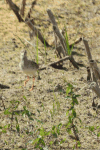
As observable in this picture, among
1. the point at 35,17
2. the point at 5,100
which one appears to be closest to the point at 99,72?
the point at 5,100

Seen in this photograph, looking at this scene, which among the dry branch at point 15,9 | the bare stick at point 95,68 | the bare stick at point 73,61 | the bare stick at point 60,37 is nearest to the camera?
the bare stick at point 95,68

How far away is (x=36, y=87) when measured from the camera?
13.4ft

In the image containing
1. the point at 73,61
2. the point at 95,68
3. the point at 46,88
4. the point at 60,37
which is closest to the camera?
the point at 95,68

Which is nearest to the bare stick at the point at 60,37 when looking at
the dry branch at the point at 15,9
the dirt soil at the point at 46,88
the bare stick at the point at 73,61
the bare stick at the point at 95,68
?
the bare stick at the point at 73,61

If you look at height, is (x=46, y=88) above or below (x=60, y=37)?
below

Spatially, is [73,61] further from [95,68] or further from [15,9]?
[15,9]

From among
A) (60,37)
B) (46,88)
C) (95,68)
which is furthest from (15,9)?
(95,68)

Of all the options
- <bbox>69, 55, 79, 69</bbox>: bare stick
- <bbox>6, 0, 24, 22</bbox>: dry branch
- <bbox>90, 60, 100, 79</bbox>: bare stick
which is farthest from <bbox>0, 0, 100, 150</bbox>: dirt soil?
<bbox>90, 60, 100, 79</bbox>: bare stick

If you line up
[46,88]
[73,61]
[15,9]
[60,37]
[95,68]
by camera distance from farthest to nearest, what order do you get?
1. [15,9]
2. [73,61]
3. [60,37]
4. [46,88]
5. [95,68]

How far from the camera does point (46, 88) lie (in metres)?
4.05

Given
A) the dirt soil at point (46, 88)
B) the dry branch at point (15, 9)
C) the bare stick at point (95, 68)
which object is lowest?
the dirt soil at point (46, 88)

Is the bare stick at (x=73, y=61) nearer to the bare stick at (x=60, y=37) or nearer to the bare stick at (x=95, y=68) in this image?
the bare stick at (x=60, y=37)

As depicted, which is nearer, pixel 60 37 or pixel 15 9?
pixel 60 37

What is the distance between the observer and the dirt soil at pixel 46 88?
3035mm
